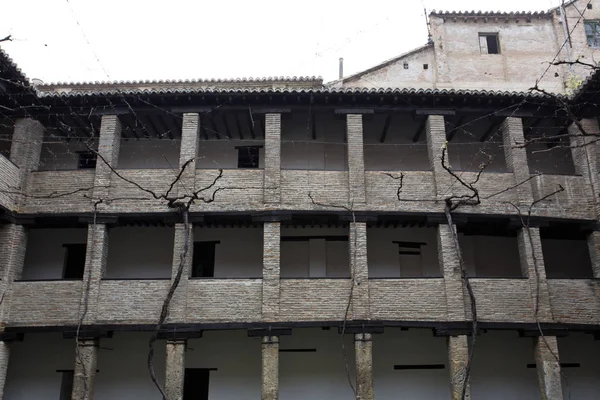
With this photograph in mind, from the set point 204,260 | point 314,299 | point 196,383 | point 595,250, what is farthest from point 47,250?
point 595,250

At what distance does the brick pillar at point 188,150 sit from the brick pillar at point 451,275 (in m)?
6.64

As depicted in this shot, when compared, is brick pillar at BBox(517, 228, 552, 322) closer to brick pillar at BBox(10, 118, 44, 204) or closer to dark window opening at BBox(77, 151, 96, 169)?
dark window opening at BBox(77, 151, 96, 169)

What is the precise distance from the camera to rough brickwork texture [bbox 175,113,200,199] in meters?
14.2

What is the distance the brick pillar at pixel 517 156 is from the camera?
14414 mm

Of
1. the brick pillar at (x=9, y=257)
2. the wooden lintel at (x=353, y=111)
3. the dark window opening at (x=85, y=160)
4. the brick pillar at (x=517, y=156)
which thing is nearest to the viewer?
the brick pillar at (x=9, y=257)

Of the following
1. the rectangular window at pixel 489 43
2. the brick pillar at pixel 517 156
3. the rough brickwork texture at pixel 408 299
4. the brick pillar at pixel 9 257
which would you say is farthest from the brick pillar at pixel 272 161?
the rectangular window at pixel 489 43

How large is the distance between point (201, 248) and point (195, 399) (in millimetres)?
4197

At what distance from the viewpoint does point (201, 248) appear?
15969mm

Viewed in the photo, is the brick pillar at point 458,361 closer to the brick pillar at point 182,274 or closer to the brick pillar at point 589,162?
the brick pillar at point 589,162

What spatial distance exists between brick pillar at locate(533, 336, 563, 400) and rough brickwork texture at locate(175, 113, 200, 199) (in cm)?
962

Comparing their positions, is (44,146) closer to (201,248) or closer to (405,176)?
(201,248)

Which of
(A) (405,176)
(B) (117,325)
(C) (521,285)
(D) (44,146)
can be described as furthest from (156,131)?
(C) (521,285)

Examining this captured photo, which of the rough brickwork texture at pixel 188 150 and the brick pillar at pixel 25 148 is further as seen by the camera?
the brick pillar at pixel 25 148

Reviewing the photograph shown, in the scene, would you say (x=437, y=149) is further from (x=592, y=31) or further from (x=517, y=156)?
(x=592, y=31)
